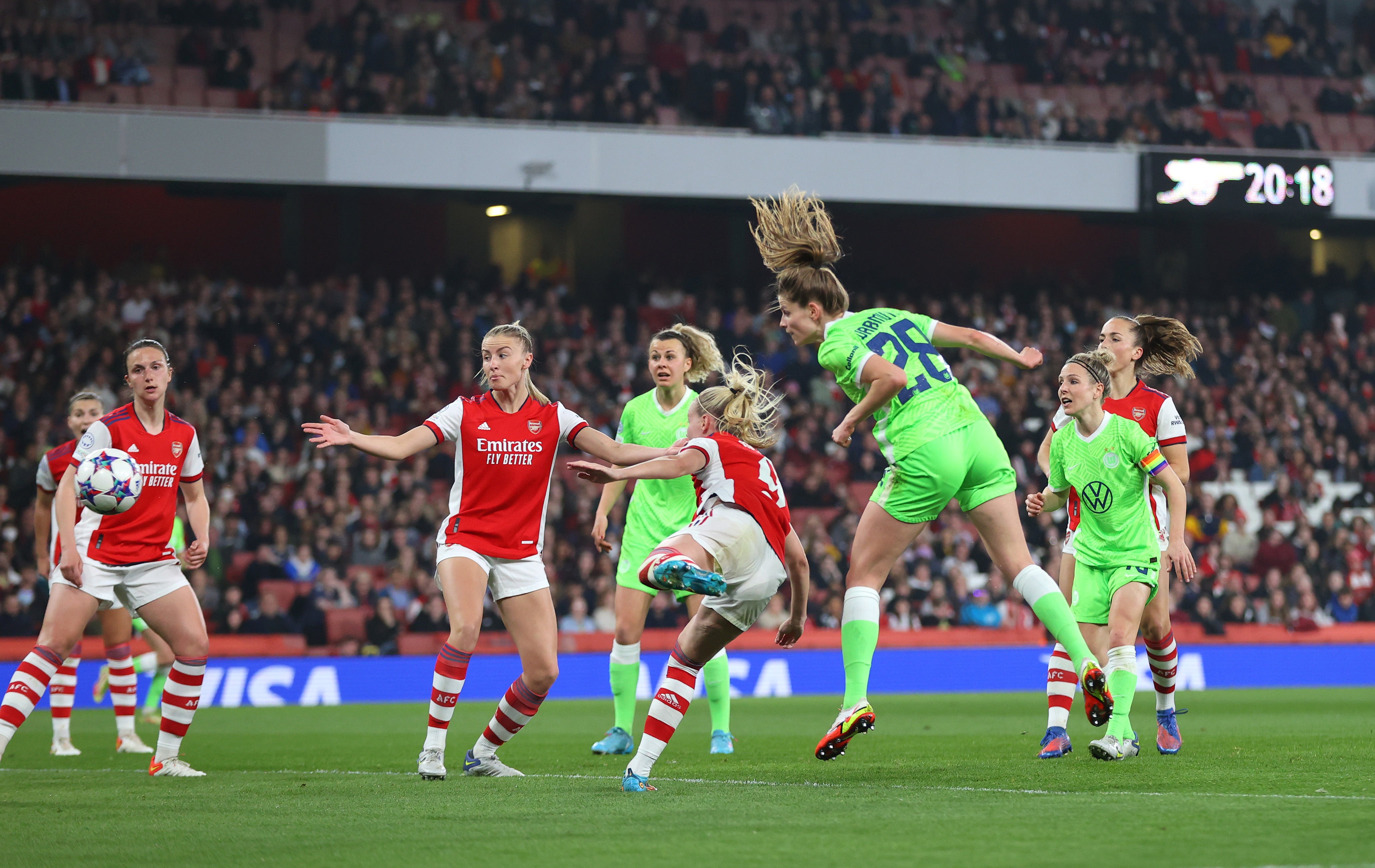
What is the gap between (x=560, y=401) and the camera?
18.9 m

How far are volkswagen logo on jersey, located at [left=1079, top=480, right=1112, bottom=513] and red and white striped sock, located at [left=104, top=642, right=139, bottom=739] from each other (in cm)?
627

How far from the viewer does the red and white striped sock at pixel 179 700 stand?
8062 mm

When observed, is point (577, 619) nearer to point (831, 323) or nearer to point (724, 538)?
point (831, 323)

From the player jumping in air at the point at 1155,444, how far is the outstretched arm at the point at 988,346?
124cm

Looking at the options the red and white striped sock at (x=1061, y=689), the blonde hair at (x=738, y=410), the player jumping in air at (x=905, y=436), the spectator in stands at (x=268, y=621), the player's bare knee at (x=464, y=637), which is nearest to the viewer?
the blonde hair at (x=738, y=410)

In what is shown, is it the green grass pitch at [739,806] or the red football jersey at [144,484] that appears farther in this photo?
the red football jersey at [144,484]

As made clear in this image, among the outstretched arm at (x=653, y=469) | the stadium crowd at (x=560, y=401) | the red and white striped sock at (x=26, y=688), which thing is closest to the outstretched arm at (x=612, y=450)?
the outstretched arm at (x=653, y=469)

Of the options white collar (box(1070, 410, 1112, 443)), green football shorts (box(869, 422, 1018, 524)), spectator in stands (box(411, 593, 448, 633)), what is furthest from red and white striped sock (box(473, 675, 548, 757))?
spectator in stands (box(411, 593, 448, 633))

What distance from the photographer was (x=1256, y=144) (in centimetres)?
2577

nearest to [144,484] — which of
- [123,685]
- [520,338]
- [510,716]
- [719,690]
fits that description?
[520,338]

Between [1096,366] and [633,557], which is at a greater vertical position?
[1096,366]

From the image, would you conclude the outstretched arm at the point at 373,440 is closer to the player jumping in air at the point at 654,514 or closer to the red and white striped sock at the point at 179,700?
the red and white striped sock at the point at 179,700

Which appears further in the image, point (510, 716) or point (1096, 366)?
point (1096, 366)

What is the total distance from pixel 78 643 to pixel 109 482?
1914 millimetres
